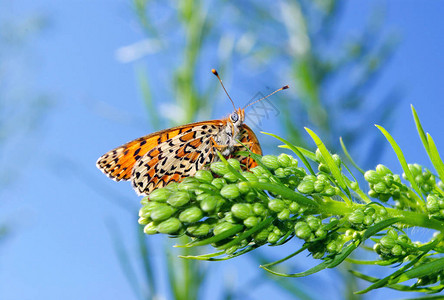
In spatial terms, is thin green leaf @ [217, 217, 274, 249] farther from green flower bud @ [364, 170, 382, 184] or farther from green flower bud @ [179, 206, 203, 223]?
green flower bud @ [364, 170, 382, 184]

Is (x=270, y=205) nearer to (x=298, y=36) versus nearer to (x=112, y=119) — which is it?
(x=112, y=119)

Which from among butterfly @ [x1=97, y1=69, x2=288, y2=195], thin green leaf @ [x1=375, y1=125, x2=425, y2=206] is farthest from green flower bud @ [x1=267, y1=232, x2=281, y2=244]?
butterfly @ [x1=97, y1=69, x2=288, y2=195]

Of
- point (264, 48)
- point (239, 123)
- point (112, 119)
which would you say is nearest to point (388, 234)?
point (239, 123)

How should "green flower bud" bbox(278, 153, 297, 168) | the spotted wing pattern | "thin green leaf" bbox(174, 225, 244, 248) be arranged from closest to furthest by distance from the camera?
1. "thin green leaf" bbox(174, 225, 244, 248)
2. "green flower bud" bbox(278, 153, 297, 168)
3. the spotted wing pattern

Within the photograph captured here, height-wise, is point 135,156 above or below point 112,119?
below

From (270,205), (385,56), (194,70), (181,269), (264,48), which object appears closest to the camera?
(270,205)

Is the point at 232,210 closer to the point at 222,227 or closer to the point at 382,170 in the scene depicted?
the point at 222,227
